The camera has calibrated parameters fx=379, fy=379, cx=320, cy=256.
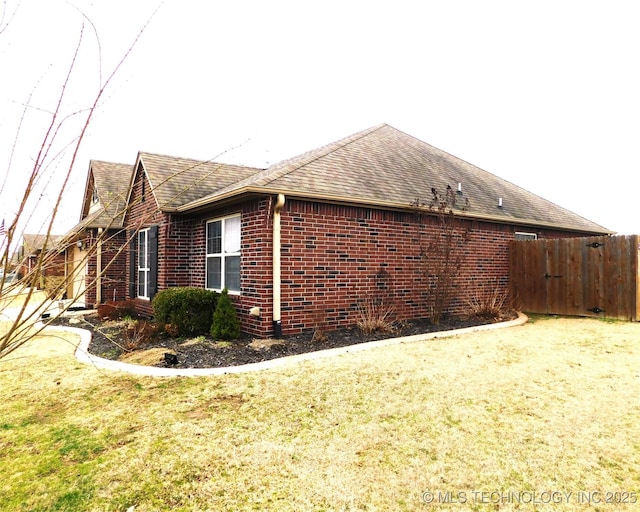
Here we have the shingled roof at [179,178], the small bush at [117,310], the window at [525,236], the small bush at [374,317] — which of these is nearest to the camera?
the small bush at [374,317]

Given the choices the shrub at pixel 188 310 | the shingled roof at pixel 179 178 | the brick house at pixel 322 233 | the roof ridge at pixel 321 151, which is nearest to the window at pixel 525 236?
the brick house at pixel 322 233

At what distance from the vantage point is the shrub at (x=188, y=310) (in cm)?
800

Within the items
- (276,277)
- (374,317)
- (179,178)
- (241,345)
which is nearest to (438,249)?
(374,317)

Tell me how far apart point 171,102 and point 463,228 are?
9665 mm

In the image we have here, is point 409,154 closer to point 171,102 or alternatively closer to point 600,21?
point 600,21

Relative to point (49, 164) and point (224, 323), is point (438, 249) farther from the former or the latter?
point (49, 164)

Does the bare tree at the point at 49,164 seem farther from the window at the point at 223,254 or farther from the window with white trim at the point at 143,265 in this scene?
the window with white trim at the point at 143,265

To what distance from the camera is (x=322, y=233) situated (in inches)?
326

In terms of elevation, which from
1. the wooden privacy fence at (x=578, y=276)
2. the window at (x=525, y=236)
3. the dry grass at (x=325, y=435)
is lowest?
the dry grass at (x=325, y=435)

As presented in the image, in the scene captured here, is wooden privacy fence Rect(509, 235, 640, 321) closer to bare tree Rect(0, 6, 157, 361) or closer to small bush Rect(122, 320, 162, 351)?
small bush Rect(122, 320, 162, 351)

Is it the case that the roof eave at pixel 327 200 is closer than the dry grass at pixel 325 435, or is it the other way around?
the dry grass at pixel 325 435

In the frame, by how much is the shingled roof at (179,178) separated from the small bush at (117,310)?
3637mm

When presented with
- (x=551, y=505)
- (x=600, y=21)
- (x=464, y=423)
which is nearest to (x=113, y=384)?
(x=464, y=423)

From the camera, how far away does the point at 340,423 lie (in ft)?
12.6
